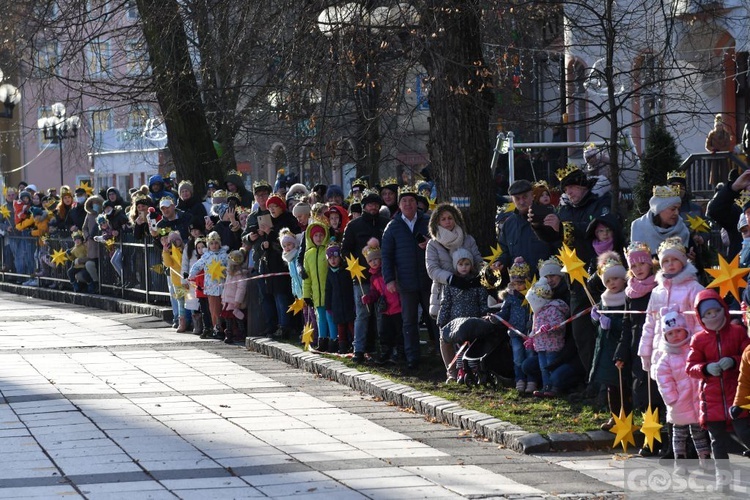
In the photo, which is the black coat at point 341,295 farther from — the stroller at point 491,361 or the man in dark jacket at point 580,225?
the man in dark jacket at point 580,225

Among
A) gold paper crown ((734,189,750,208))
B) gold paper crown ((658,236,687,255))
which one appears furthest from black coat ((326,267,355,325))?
gold paper crown ((658,236,687,255))

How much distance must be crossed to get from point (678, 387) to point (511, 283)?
322 centimetres

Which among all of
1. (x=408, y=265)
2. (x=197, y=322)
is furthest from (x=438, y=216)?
(x=197, y=322)

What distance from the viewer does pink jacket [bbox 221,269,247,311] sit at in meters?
17.2

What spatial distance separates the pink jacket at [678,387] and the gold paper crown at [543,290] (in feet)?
7.97

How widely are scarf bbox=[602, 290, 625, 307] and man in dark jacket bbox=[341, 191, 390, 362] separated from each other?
4437 millimetres

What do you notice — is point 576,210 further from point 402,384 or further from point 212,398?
point 212,398

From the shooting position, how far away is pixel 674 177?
495 inches

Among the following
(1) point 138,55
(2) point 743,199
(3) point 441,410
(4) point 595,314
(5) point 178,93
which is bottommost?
(3) point 441,410

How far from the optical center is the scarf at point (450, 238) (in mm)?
13227

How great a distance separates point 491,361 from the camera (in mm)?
12383

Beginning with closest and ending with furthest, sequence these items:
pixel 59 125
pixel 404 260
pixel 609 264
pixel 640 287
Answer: pixel 640 287, pixel 609 264, pixel 404 260, pixel 59 125

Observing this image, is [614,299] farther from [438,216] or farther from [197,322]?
[197,322]

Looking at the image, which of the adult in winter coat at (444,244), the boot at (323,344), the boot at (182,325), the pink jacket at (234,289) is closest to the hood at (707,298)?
the adult in winter coat at (444,244)
